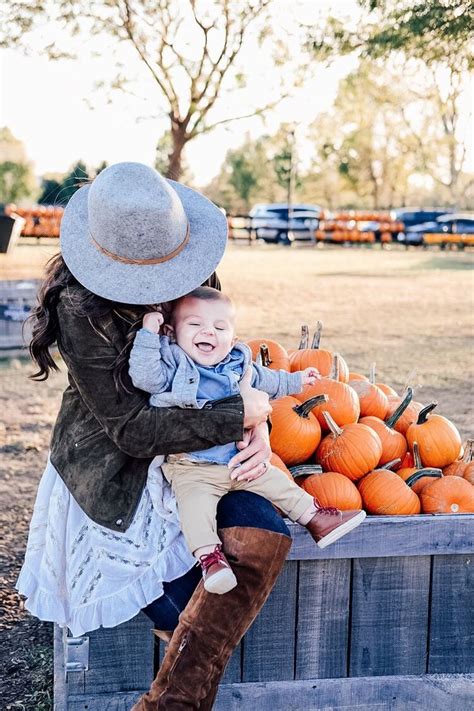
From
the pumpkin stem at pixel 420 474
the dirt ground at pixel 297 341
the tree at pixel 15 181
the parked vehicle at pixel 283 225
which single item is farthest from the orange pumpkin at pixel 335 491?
the tree at pixel 15 181

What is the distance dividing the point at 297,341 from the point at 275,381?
8.37 meters

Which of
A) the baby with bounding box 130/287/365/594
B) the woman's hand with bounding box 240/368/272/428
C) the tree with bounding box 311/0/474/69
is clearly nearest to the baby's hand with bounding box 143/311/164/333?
the baby with bounding box 130/287/365/594

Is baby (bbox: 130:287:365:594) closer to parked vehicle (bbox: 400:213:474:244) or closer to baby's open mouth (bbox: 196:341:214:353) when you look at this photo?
baby's open mouth (bbox: 196:341:214:353)

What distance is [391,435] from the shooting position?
3520 millimetres

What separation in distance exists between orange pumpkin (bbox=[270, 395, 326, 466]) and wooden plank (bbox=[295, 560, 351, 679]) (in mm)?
556

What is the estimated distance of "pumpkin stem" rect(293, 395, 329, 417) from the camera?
326 cm

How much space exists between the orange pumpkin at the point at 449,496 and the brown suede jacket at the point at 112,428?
0.92 meters

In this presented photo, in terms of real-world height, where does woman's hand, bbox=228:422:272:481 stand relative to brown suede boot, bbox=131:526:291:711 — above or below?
above

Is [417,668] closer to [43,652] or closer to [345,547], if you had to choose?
[345,547]

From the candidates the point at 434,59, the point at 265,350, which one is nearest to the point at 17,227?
the point at 434,59

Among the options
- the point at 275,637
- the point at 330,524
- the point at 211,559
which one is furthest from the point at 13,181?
the point at 211,559

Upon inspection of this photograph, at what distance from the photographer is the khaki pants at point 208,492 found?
2.45 meters

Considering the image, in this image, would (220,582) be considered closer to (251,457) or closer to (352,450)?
(251,457)

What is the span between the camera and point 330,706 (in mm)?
2893
